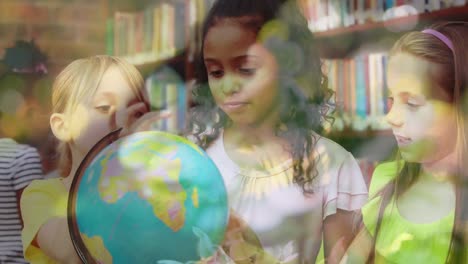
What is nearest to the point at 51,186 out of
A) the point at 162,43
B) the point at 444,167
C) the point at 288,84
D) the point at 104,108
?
the point at 104,108

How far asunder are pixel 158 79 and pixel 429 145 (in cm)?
92

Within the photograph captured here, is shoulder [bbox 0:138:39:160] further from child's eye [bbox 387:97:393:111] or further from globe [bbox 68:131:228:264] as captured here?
child's eye [bbox 387:97:393:111]

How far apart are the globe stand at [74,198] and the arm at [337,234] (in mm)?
753

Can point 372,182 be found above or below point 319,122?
below

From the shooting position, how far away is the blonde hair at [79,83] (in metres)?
2.08

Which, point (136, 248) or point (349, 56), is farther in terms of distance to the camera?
point (349, 56)

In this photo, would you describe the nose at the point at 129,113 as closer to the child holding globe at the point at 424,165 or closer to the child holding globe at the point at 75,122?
the child holding globe at the point at 75,122

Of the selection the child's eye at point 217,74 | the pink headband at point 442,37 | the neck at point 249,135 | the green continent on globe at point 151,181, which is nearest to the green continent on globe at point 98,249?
the green continent on globe at point 151,181

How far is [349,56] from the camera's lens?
2139mm

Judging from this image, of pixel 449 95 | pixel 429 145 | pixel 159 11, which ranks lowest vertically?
pixel 429 145

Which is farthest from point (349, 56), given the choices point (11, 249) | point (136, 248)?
point (11, 249)

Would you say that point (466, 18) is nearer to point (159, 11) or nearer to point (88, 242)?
point (159, 11)

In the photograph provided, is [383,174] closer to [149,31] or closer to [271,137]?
[271,137]

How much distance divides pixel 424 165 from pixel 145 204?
926 mm
